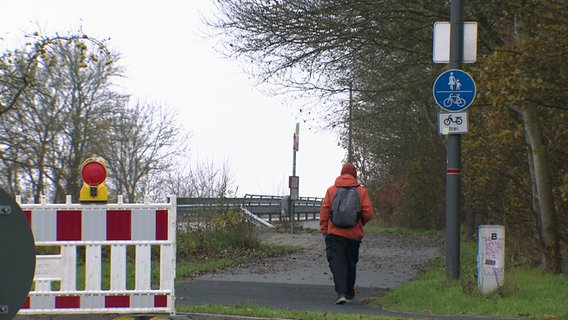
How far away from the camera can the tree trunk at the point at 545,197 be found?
14460mm

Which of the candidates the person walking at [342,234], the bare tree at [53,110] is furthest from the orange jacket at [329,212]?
the bare tree at [53,110]

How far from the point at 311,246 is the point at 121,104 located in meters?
20.7

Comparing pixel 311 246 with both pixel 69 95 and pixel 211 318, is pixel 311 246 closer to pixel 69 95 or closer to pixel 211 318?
pixel 211 318

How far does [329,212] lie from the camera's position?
429 inches

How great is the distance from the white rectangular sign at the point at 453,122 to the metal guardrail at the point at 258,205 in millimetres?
7301

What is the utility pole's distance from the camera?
12.2 metres

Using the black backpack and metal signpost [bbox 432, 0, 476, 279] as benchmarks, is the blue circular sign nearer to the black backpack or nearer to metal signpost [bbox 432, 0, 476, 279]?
metal signpost [bbox 432, 0, 476, 279]

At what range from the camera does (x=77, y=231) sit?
23.2 ft

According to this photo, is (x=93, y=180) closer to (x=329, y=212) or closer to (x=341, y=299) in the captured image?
(x=329, y=212)

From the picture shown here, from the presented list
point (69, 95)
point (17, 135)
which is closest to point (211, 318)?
point (17, 135)

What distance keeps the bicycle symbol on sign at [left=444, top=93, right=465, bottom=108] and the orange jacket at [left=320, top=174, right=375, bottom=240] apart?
1.99 m

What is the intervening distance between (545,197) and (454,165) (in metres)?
3.06

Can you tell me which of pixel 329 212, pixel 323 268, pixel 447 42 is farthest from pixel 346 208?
pixel 323 268

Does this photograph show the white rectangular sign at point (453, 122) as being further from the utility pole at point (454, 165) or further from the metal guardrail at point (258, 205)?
the metal guardrail at point (258, 205)
